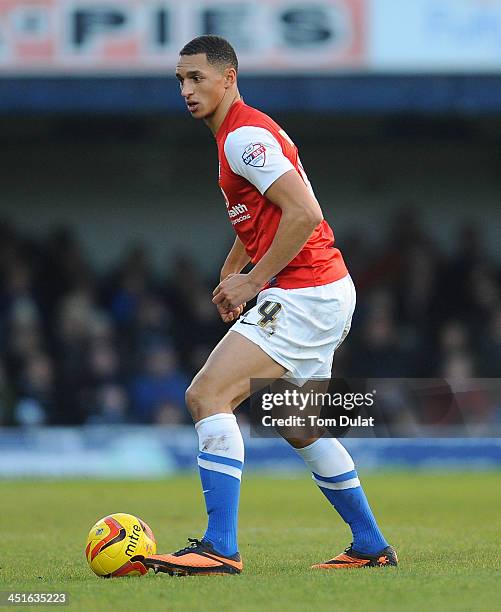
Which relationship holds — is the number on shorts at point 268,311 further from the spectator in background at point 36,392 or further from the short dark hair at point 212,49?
the spectator in background at point 36,392

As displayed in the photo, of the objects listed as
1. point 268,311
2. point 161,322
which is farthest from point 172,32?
point 268,311

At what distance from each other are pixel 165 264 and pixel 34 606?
14.8m

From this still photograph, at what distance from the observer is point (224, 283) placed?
229 inches

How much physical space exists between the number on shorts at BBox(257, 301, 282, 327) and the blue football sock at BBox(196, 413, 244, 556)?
0.43 meters

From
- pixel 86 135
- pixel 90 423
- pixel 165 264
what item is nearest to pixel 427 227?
pixel 165 264

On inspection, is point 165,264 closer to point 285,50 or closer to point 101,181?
point 101,181

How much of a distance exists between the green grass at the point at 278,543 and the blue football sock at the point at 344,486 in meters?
0.19

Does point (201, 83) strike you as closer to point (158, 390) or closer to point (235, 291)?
point (235, 291)

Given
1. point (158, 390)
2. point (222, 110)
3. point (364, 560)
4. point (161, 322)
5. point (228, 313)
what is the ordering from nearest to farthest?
point (228, 313) < point (222, 110) < point (364, 560) < point (158, 390) < point (161, 322)

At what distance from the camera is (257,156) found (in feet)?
18.8

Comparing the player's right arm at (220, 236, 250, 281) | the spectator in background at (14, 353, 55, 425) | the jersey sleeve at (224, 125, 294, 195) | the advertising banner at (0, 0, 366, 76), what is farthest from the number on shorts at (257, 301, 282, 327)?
the spectator in background at (14, 353, 55, 425)

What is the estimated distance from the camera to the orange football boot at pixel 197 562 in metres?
5.66

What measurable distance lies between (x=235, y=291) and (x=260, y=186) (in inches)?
18.1

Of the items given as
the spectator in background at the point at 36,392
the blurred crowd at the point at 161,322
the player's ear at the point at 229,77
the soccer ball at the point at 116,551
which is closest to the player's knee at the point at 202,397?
the soccer ball at the point at 116,551
